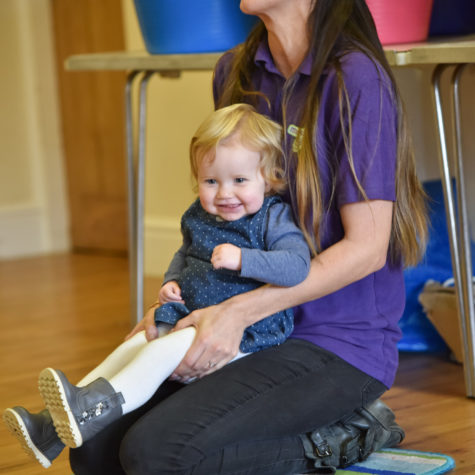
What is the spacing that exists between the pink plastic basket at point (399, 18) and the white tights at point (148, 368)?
2.66ft

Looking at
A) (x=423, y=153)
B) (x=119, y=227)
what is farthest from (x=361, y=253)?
(x=119, y=227)

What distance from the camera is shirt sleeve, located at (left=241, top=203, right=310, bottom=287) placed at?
1.31 m

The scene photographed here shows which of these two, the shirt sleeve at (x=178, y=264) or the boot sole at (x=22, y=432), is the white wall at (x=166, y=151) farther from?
the boot sole at (x=22, y=432)

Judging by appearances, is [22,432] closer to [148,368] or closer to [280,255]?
[148,368]

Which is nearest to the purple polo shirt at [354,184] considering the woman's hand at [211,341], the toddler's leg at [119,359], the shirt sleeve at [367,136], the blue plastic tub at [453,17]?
the shirt sleeve at [367,136]

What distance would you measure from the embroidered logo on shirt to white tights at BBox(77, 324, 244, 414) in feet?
1.10

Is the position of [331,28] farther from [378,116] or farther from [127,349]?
[127,349]

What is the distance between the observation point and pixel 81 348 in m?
2.39

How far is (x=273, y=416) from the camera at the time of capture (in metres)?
1.34

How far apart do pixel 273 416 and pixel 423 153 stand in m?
1.23

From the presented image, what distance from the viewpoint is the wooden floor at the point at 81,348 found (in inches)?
65.7

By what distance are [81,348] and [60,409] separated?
113 centimetres

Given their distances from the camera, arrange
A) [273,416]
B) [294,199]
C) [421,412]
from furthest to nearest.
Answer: [421,412] < [294,199] < [273,416]

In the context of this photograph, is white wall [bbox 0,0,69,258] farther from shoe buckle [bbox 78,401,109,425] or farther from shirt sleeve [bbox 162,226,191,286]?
shoe buckle [bbox 78,401,109,425]
